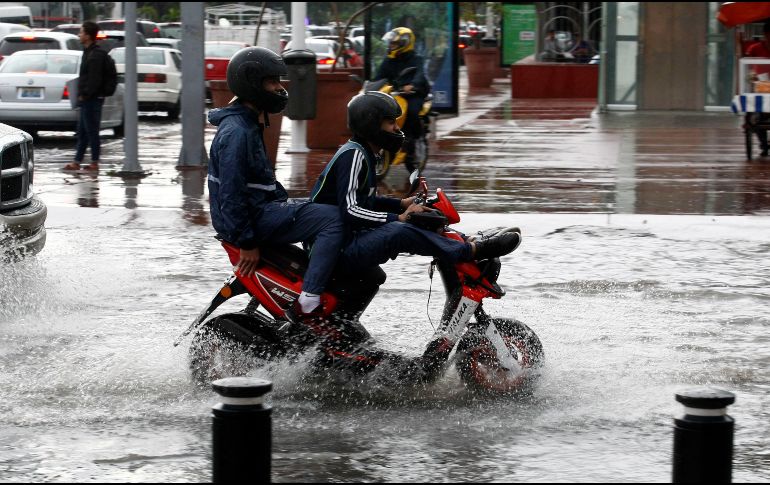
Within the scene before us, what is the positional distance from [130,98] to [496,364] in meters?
10.9

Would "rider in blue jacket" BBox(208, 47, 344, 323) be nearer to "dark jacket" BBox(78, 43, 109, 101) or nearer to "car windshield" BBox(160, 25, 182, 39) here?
"dark jacket" BBox(78, 43, 109, 101)

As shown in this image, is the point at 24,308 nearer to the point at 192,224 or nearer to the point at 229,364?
the point at 229,364

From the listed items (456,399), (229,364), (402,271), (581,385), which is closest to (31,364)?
(229,364)

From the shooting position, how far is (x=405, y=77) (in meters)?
15.9

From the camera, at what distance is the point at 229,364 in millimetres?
6586

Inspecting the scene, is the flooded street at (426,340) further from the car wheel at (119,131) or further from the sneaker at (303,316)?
the car wheel at (119,131)

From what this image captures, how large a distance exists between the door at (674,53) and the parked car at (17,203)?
19954 mm

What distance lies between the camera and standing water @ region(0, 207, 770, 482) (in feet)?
17.8

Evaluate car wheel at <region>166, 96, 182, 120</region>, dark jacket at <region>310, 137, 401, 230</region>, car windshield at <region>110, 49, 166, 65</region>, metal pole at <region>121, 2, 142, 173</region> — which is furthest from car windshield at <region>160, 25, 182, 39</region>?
dark jacket at <region>310, 137, 401, 230</region>

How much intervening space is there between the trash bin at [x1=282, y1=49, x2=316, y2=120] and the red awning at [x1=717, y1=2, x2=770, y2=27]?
669 centimetres

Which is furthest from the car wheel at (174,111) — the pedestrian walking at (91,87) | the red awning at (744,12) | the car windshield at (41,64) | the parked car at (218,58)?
the red awning at (744,12)

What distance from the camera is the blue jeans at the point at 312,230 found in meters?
6.30

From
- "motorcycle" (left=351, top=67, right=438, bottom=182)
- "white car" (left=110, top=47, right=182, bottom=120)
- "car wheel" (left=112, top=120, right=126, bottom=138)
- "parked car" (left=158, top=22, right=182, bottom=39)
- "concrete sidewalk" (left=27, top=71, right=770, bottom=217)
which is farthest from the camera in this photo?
"parked car" (left=158, top=22, right=182, bottom=39)

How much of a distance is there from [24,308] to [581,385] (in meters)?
4.09
